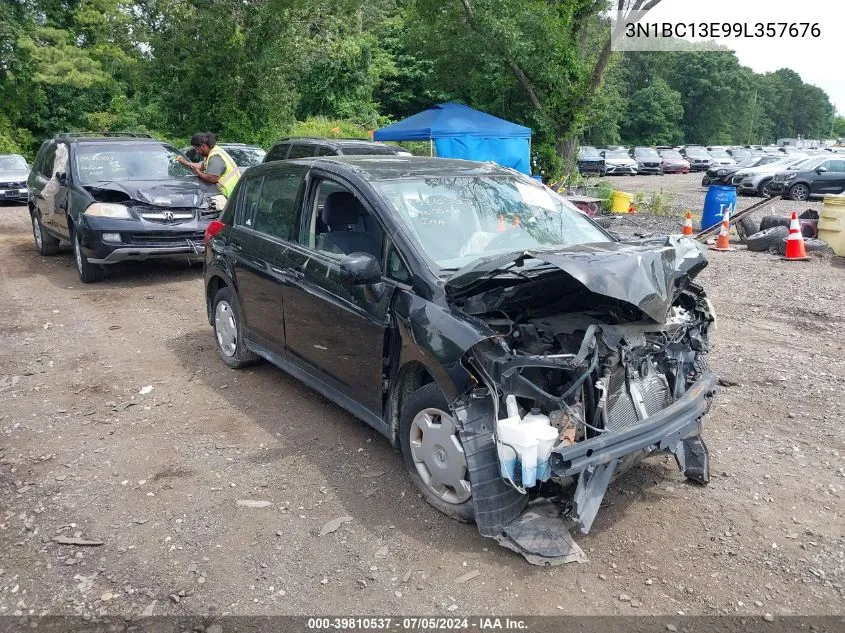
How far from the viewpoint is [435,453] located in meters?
3.86

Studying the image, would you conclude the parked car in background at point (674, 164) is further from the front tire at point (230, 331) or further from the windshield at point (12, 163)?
the front tire at point (230, 331)

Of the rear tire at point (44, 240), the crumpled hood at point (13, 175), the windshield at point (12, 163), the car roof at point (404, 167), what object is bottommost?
the rear tire at point (44, 240)

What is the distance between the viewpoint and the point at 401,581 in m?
3.43

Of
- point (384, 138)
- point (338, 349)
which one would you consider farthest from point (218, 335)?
point (384, 138)

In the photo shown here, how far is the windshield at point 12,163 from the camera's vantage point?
830 inches

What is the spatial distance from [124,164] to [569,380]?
8.72m

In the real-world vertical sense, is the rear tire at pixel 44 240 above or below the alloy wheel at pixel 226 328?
above

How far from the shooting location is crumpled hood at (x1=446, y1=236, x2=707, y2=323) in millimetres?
3463

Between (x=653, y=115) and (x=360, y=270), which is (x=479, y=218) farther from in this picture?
(x=653, y=115)

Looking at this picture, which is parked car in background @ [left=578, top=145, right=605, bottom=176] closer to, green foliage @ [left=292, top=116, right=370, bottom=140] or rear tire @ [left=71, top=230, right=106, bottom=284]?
green foliage @ [left=292, top=116, right=370, bottom=140]

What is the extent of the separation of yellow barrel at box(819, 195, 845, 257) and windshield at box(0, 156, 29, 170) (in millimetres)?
20887

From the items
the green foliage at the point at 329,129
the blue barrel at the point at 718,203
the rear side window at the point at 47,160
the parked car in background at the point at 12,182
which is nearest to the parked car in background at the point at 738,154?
the green foliage at the point at 329,129

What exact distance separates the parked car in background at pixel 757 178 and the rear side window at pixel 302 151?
1837 centimetres

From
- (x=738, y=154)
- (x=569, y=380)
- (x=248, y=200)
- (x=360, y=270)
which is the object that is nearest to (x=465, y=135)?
(x=248, y=200)
